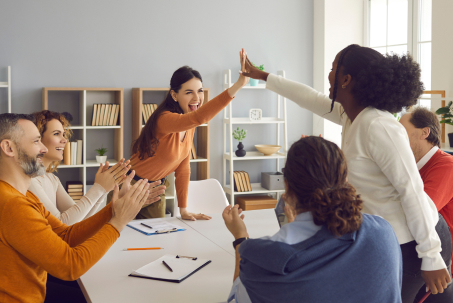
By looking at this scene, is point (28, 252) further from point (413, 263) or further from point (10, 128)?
point (413, 263)

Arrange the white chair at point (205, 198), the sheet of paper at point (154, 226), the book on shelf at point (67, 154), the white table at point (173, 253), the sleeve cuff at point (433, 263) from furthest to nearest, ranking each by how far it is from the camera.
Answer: the book on shelf at point (67, 154) < the white chair at point (205, 198) < the sheet of paper at point (154, 226) < the white table at point (173, 253) < the sleeve cuff at point (433, 263)

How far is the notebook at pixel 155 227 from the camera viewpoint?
229 cm

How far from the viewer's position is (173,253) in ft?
6.44

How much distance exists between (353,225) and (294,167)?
0.22 m

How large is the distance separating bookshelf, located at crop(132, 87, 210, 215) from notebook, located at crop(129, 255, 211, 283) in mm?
2731

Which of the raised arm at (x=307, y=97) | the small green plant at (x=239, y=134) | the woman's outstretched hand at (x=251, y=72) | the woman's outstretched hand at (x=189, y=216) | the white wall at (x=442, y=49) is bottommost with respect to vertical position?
the woman's outstretched hand at (x=189, y=216)

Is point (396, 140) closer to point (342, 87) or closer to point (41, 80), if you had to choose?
point (342, 87)

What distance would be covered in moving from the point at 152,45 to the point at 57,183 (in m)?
2.79

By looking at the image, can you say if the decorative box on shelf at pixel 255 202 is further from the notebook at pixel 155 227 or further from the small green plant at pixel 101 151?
the notebook at pixel 155 227

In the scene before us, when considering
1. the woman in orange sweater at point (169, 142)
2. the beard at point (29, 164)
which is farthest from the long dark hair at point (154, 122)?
the beard at point (29, 164)

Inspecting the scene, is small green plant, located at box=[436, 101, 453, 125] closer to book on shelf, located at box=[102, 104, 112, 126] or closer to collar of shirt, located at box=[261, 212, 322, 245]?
collar of shirt, located at box=[261, 212, 322, 245]

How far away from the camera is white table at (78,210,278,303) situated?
1.53m

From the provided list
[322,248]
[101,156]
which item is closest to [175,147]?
[322,248]

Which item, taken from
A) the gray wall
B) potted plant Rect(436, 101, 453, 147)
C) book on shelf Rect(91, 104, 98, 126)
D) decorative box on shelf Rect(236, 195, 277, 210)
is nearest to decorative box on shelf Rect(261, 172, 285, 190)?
decorative box on shelf Rect(236, 195, 277, 210)
